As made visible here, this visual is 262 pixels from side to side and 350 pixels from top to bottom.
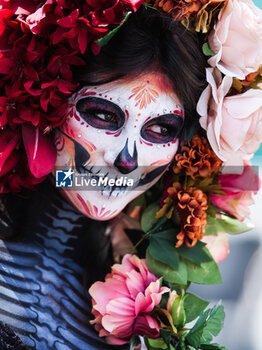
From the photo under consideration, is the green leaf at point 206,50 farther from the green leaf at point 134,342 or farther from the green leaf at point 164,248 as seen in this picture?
the green leaf at point 134,342

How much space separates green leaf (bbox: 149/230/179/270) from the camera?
88 centimetres

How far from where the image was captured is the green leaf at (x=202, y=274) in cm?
91

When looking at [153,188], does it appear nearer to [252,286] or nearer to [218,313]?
[218,313]

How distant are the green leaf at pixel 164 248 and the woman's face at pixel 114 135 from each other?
0.36 feet

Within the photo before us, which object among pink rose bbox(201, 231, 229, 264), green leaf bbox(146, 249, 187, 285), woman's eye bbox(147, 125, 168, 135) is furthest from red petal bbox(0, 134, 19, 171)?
pink rose bbox(201, 231, 229, 264)

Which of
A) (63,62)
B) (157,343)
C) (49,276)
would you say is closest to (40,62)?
(63,62)

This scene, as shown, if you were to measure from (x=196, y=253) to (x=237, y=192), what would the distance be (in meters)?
0.15

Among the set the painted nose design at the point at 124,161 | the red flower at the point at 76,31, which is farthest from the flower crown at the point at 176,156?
the painted nose design at the point at 124,161

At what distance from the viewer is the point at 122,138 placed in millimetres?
789

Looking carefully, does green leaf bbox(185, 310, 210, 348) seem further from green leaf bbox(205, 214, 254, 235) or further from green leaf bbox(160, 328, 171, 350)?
green leaf bbox(205, 214, 254, 235)

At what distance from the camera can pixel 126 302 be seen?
32.4 inches

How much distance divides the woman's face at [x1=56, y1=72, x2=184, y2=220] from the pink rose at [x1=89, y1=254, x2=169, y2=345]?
11 cm

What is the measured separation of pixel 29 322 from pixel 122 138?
335 millimetres

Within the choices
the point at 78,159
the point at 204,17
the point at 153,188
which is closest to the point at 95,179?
the point at 78,159
